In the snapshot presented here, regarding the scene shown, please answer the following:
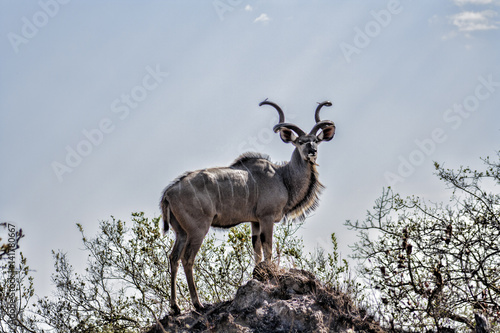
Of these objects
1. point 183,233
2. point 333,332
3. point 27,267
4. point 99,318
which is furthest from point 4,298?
point 333,332

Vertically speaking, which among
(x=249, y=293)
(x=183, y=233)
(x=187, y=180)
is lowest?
(x=249, y=293)

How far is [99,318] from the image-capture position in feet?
48.2

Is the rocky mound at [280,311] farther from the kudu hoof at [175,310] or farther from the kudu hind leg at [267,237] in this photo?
the kudu hind leg at [267,237]

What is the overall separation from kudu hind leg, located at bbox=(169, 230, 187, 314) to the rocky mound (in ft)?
0.77

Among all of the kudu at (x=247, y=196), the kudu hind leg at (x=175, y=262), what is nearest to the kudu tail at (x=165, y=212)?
the kudu at (x=247, y=196)

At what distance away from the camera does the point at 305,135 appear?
12.3m

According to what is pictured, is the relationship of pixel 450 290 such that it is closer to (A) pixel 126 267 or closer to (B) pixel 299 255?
(B) pixel 299 255

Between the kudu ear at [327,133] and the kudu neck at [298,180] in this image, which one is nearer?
the kudu neck at [298,180]

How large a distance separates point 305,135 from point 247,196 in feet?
6.00

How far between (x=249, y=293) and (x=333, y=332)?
51.7 inches

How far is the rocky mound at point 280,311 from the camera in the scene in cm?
864

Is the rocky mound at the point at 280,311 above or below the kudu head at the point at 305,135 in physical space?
below

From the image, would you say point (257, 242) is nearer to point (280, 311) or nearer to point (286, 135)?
point (286, 135)

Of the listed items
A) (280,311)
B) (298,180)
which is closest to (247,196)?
(298,180)
